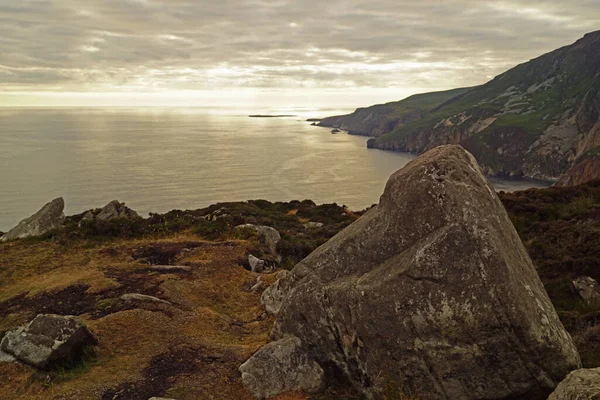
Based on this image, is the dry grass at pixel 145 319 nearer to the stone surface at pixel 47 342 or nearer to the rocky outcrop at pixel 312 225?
the stone surface at pixel 47 342

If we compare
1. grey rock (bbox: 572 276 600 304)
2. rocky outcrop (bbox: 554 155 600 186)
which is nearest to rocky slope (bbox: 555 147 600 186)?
rocky outcrop (bbox: 554 155 600 186)

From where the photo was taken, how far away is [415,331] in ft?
30.8

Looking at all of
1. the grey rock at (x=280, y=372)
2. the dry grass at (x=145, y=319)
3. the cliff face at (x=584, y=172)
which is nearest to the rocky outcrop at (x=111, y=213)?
the dry grass at (x=145, y=319)

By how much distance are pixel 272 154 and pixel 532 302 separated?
151 m

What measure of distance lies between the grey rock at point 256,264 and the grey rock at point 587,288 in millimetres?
13825

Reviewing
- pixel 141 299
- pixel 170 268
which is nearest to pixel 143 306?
pixel 141 299

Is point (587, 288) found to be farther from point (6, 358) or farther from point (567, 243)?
point (6, 358)

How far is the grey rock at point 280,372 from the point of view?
10.8 m

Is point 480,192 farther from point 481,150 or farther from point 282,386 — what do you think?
point 481,150

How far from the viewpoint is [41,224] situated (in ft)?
104

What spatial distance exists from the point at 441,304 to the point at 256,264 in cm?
1382

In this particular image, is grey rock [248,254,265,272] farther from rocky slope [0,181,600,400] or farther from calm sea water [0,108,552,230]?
calm sea water [0,108,552,230]

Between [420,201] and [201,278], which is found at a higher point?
[420,201]

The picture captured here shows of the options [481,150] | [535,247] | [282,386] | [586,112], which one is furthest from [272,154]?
[282,386]
